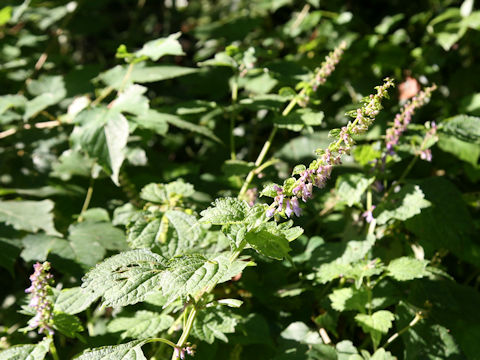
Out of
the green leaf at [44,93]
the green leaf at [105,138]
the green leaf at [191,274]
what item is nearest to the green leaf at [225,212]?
the green leaf at [191,274]

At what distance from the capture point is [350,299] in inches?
64.3

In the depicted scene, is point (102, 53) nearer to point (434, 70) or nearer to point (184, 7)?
point (184, 7)

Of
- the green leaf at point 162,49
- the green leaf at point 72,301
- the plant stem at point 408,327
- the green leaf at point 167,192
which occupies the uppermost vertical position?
the green leaf at point 162,49

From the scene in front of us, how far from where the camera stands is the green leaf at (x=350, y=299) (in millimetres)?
1615

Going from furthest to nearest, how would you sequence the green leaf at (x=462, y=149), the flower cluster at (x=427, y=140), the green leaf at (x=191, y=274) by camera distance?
the green leaf at (x=462, y=149)
the flower cluster at (x=427, y=140)
the green leaf at (x=191, y=274)

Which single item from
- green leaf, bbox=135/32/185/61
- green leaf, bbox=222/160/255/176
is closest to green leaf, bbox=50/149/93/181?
green leaf, bbox=135/32/185/61

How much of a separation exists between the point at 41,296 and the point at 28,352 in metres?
0.18

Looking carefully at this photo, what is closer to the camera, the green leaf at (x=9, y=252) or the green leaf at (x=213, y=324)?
the green leaf at (x=213, y=324)

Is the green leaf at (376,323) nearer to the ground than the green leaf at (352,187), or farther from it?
nearer to the ground

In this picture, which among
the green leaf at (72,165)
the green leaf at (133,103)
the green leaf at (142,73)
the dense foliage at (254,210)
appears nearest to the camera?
the dense foliage at (254,210)

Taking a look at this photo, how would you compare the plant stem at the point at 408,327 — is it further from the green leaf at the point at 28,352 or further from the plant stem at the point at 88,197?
the plant stem at the point at 88,197

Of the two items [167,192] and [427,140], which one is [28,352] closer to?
[167,192]

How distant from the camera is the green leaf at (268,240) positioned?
120 cm

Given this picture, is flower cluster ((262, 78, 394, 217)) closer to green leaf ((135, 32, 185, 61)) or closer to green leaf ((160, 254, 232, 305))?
green leaf ((160, 254, 232, 305))
